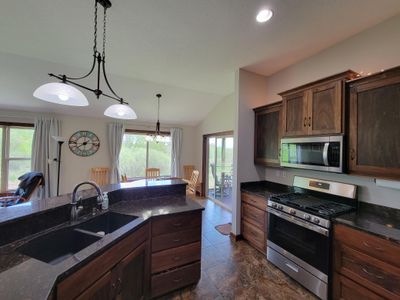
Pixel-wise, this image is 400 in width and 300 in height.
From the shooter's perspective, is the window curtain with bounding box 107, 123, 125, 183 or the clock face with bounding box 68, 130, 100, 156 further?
the window curtain with bounding box 107, 123, 125, 183

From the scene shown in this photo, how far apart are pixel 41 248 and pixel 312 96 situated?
3.00m

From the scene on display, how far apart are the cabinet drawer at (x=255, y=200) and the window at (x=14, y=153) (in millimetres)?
5260

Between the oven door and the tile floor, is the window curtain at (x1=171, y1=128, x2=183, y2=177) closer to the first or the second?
the tile floor

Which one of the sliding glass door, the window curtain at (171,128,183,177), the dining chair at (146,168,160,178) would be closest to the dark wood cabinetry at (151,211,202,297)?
the sliding glass door

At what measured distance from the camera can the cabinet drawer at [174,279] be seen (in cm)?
178

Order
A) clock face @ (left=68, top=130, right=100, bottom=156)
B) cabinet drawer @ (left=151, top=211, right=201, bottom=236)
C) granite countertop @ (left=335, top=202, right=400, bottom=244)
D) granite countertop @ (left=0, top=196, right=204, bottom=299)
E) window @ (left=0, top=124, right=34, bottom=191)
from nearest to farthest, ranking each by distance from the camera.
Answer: granite countertop @ (left=0, top=196, right=204, bottom=299), granite countertop @ (left=335, top=202, right=400, bottom=244), cabinet drawer @ (left=151, top=211, right=201, bottom=236), window @ (left=0, top=124, right=34, bottom=191), clock face @ (left=68, top=130, right=100, bottom=156)

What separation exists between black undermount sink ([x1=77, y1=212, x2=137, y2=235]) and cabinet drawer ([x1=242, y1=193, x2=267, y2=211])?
1.82 metres

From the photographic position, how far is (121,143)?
538 centimetres

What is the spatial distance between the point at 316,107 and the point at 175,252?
231cm

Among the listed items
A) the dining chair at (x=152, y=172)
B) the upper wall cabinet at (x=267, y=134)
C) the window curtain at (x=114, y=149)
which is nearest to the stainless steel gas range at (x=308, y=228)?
the upper wall cabinet at (x=267, y=134)

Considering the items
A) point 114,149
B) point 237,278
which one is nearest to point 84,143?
point 114,149

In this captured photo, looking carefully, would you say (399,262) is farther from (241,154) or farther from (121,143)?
(121,143)

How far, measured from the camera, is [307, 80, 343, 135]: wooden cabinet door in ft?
6.54

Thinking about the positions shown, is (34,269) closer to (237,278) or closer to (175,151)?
(237,278)
